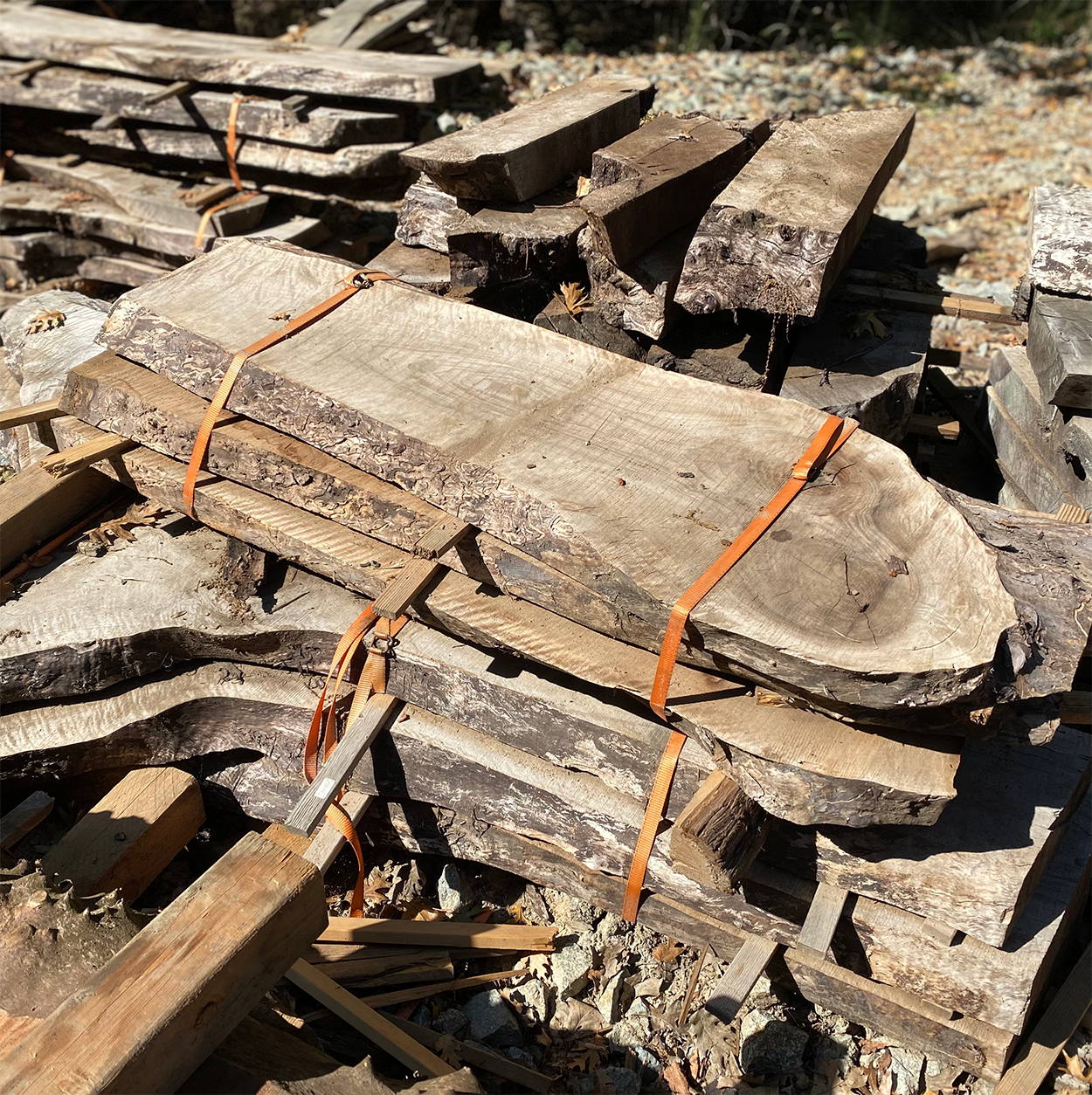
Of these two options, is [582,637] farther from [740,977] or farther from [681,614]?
[740,977]

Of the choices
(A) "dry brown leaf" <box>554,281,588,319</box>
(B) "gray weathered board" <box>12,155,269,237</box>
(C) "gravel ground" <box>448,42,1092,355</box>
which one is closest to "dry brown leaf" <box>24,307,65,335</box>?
Answer: (B) "gray weathered board" <box>12,155,269,237</box>

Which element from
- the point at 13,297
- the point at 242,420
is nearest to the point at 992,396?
the point at 242,420

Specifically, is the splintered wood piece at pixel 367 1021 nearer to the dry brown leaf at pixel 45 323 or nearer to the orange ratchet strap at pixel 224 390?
the orange ratchet strap at pixel 224 390

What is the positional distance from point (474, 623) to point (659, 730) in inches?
22.8

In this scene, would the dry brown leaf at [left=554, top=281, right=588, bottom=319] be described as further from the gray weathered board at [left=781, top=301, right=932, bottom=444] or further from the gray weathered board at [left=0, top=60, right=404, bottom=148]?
the gray weathered board at [left=0, top=60, right=404, bottom=148]

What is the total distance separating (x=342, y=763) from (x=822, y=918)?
1.34 m

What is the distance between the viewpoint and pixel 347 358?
10.1 ft

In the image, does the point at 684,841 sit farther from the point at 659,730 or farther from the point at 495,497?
the point at 495,497

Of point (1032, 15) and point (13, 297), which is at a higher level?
point (1032, 15)

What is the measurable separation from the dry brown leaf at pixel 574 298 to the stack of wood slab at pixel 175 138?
6.87 feet

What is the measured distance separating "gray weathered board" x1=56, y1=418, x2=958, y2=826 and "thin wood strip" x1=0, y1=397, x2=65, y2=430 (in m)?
0.33

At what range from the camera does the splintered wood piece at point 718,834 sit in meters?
2.29

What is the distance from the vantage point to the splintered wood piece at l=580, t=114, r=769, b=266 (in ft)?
10.5

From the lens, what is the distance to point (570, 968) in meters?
3.02
